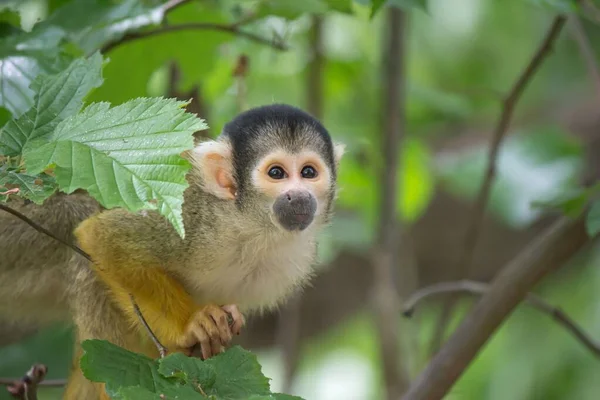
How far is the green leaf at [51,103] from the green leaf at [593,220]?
4.20ft

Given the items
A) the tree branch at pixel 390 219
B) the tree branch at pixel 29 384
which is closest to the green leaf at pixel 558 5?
the tree branch at pixel 390 219

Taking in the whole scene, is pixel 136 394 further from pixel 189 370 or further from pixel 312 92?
pixel 312 92

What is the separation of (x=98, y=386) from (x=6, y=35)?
1011 mm

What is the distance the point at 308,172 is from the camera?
91.9 inches

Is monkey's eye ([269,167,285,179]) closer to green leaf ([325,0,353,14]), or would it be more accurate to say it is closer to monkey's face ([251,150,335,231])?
monkey's face ([251,150,335,231])

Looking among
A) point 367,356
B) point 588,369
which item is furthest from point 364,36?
point 588,369

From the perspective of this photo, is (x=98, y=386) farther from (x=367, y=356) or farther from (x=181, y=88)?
(x=367, y=356)

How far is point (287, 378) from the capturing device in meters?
3.50

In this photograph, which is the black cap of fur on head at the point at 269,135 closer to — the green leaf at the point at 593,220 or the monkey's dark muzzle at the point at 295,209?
the monkey's dark muzzle at the point at 295,209

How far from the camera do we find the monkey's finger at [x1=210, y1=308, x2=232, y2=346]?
1975 millimetres

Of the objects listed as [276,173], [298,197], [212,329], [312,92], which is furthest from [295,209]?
[312,92]

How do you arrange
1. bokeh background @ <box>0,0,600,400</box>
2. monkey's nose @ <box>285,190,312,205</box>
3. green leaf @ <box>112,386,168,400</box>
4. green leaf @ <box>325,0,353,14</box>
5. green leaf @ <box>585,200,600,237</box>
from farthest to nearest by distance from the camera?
bokeh background @ <box>0,0,600,400</box> → green leaf @ <box>325,0,353,14</box> → monkey's nose @ <box>285,190,312,205</box> → green leaf @ <box>585,200,600,237</box> → green leaf @ <box>112,386,168,400</box>

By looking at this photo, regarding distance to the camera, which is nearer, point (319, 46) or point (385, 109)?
point (385, 109)

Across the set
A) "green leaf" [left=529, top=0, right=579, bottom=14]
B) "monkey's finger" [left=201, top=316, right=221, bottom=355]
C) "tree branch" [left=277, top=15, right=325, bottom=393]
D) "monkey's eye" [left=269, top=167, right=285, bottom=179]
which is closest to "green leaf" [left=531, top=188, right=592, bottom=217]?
"green leaf" [left=529, top=0, right=579, bottom=14]
